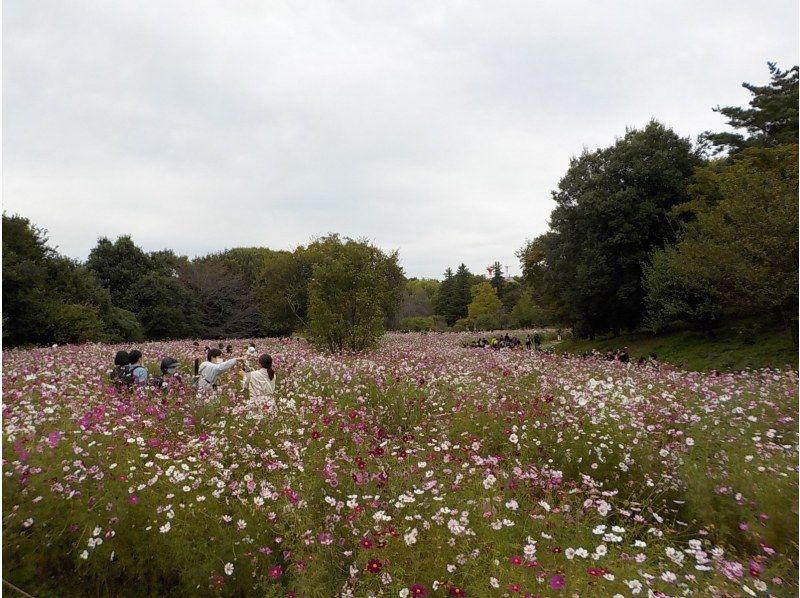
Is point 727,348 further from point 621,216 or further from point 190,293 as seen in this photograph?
point 190,293

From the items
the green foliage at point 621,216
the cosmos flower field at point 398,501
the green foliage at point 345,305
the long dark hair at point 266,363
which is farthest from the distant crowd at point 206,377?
the green foliage at point 621,216

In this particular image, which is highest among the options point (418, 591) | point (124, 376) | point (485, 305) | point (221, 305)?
point (221, 305)

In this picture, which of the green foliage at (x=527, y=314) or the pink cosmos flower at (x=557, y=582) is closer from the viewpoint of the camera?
the pink cosmos flower at (x=557, y=582)

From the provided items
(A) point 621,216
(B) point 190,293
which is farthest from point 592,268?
(B) point 190,293

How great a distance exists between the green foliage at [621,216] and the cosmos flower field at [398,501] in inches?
811

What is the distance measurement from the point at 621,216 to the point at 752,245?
11604mm

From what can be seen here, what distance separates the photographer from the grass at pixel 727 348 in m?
17.1

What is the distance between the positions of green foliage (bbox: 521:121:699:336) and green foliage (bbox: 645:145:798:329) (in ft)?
15.7

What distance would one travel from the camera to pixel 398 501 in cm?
402

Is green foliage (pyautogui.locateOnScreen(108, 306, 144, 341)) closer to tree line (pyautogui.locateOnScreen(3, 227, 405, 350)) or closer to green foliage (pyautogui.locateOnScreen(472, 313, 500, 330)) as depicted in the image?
tree line (pyautogui.locateOnScreen(3, 227, 405, 350))

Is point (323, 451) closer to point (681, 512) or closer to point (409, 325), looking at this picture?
point (681, 512)

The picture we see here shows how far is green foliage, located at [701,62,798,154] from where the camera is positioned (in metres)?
22.8

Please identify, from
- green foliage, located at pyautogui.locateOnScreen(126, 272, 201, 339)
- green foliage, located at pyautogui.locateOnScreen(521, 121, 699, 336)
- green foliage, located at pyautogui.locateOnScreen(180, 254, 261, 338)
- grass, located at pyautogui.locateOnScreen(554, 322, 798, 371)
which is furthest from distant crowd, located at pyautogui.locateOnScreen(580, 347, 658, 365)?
green foliage, located at pyautogui.locateOnScreen(180, 254, 261, 338)

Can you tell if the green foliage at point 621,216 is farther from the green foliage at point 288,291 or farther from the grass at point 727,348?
the green foliage at point 288,291
